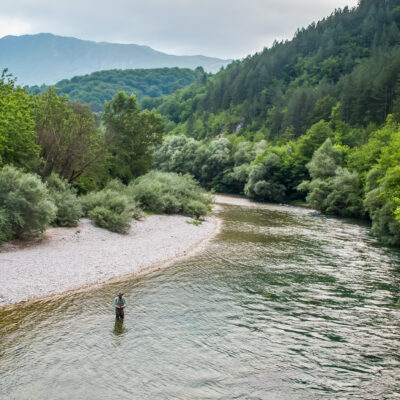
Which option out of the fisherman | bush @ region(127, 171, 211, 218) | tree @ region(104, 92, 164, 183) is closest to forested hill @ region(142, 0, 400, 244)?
the fisherman

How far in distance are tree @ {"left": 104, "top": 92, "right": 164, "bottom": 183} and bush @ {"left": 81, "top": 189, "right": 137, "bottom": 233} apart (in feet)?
58.8

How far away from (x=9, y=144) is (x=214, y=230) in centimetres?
2138

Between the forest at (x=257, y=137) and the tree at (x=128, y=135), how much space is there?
165 millimetres

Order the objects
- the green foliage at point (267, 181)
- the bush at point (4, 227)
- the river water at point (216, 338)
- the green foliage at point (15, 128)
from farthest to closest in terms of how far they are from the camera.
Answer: the green foliage at point (267, 181), the green foliage at point (15, 128), the bush at point (4, 227), the river water at point (216, 338)

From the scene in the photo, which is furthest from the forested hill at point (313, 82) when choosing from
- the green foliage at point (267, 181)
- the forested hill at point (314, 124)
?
the green foliage at point (267, 181)

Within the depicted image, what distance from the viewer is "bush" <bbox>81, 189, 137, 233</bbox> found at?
114 ft

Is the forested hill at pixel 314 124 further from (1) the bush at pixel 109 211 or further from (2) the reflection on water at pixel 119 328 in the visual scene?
(1) the bush at pixel 109 211

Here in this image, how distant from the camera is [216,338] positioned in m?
16.0

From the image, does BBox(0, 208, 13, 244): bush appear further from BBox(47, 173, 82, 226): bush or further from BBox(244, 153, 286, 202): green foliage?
BBox(244, 153, 286, 202): green foliage

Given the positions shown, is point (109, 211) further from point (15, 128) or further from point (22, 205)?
point (15, 128)

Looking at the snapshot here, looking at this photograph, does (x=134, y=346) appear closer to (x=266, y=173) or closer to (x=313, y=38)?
(x=266, y=173)

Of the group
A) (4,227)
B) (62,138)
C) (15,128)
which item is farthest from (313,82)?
(4,227)

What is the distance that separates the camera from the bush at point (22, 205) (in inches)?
1027

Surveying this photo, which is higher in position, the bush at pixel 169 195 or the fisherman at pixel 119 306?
the bush at pixel 169 195
